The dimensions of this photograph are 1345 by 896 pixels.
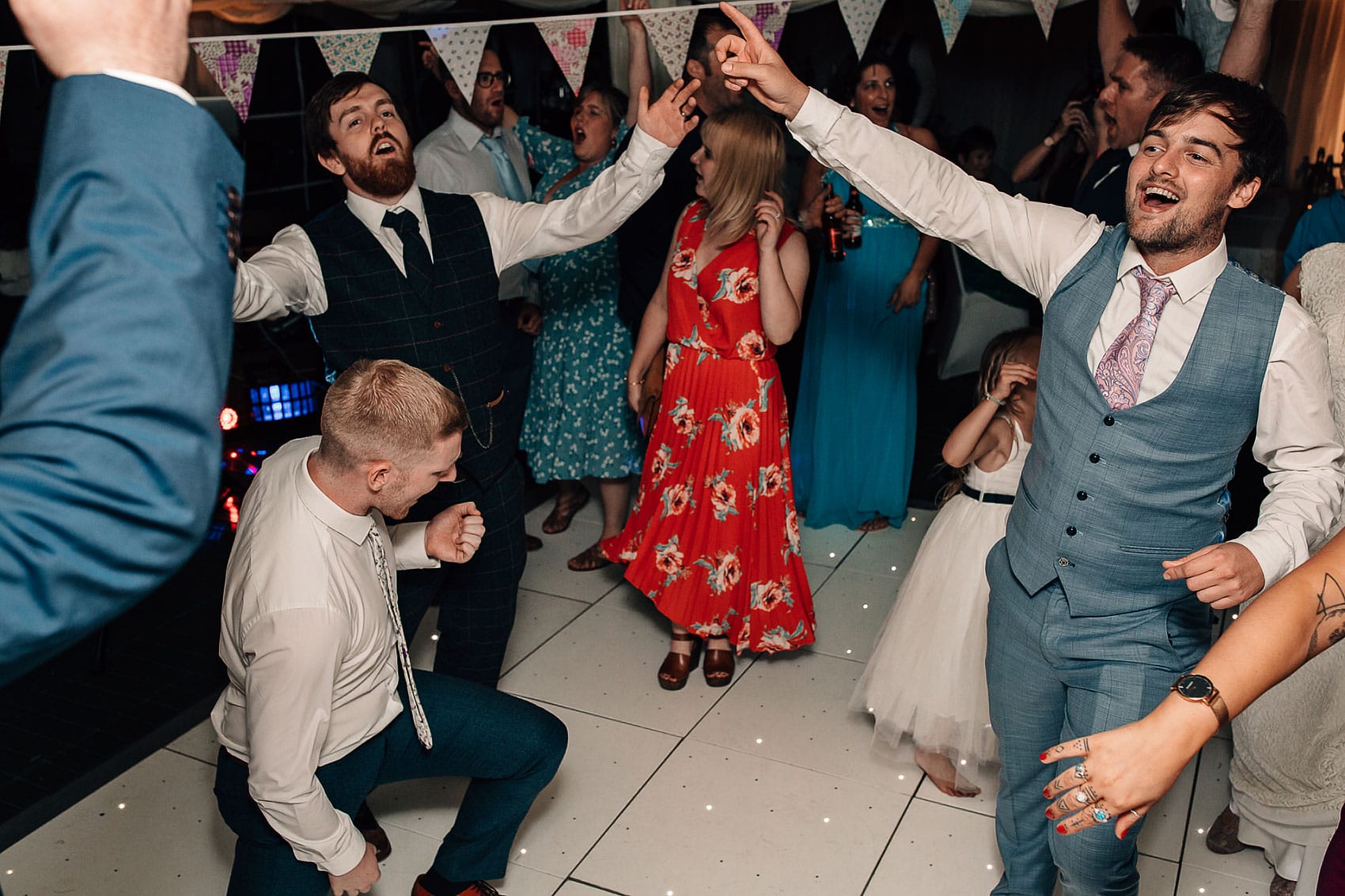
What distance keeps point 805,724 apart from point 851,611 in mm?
651

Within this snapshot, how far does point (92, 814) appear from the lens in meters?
2.63

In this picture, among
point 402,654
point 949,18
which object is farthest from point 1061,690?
point 949,18

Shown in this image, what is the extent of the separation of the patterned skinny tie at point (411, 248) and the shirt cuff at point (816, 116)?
36.6 inches

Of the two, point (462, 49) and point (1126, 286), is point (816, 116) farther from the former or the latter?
point (462, 49)

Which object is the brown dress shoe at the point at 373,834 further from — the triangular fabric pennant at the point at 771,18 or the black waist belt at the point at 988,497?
the triangular fabric pennant at the point at 771,18

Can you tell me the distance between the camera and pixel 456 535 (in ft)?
7.21

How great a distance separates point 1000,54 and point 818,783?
559 centimetres

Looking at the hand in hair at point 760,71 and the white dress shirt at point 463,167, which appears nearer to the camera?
the hand in hair at point 760,71

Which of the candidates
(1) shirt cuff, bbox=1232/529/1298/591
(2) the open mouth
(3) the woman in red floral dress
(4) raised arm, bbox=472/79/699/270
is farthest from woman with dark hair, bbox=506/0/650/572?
(1) shirt cuff, bbox=1232/529/1298/591

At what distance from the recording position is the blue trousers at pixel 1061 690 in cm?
184

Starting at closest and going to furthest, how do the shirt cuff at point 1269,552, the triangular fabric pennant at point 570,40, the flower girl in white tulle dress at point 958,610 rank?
the shirt cuff at point 1269,552, the flower girl in white tulle dress at point 958,610, the triangular fabric pennant at point 570,40

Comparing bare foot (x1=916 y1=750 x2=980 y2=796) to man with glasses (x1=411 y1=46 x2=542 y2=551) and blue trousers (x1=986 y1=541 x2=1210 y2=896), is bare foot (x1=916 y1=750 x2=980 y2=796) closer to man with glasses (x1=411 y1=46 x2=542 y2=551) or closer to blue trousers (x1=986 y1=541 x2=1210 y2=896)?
blue trousers (x1=986 y1=541 x2=1210 y2=896)

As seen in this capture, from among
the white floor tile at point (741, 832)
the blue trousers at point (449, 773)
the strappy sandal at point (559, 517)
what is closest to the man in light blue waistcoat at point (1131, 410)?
the white floor tile at point (741, 832)

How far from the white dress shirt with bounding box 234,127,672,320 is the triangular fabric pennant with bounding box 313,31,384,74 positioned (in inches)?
20.6
